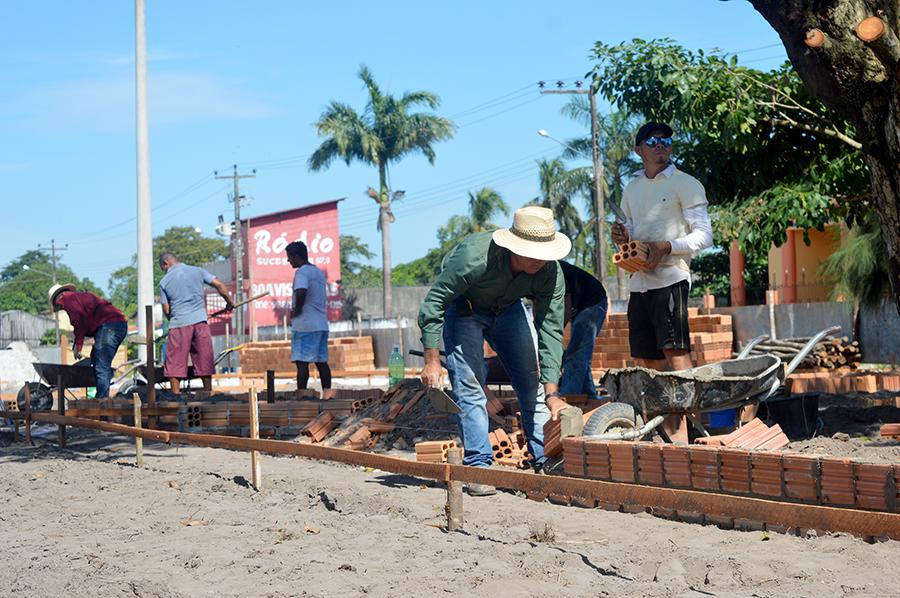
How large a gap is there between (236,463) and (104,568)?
4.06 metres

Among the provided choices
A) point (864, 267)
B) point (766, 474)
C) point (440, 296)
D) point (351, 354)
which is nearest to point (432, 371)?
point (440, 296)

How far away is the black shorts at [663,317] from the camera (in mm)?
6988

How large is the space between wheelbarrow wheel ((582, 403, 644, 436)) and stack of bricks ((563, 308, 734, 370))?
1018 cm

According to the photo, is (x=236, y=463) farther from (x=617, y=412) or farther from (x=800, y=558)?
(x=800, y=558)

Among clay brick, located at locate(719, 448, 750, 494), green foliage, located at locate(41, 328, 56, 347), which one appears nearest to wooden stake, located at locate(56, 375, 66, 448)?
clay brick, located at locate(719, 448, 750, 494)

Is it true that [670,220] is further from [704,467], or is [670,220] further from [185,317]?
[185,317]

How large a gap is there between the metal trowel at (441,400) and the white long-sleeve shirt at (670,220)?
144cm

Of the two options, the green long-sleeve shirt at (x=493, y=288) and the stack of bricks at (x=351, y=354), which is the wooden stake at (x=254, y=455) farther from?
the stack of bricks at (x=351, y=354)

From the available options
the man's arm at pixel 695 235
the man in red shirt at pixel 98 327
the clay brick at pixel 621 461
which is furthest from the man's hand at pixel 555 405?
the man in red shirt at pixel 98 327

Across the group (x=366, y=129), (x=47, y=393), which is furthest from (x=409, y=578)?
(x=366, y=129)

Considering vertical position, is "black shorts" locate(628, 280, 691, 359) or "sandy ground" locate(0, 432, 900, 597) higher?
"black shorts" locate(628, 280, 691, 359)

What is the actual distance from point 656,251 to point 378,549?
8.96 ft

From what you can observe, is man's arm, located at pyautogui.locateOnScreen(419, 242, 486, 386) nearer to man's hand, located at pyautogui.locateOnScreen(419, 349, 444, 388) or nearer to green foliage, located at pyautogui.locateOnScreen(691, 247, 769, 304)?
man's hand, located at pyautogui.locateOnScreen(419, 349, 444, 388)

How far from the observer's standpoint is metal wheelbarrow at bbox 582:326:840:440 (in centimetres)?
634
